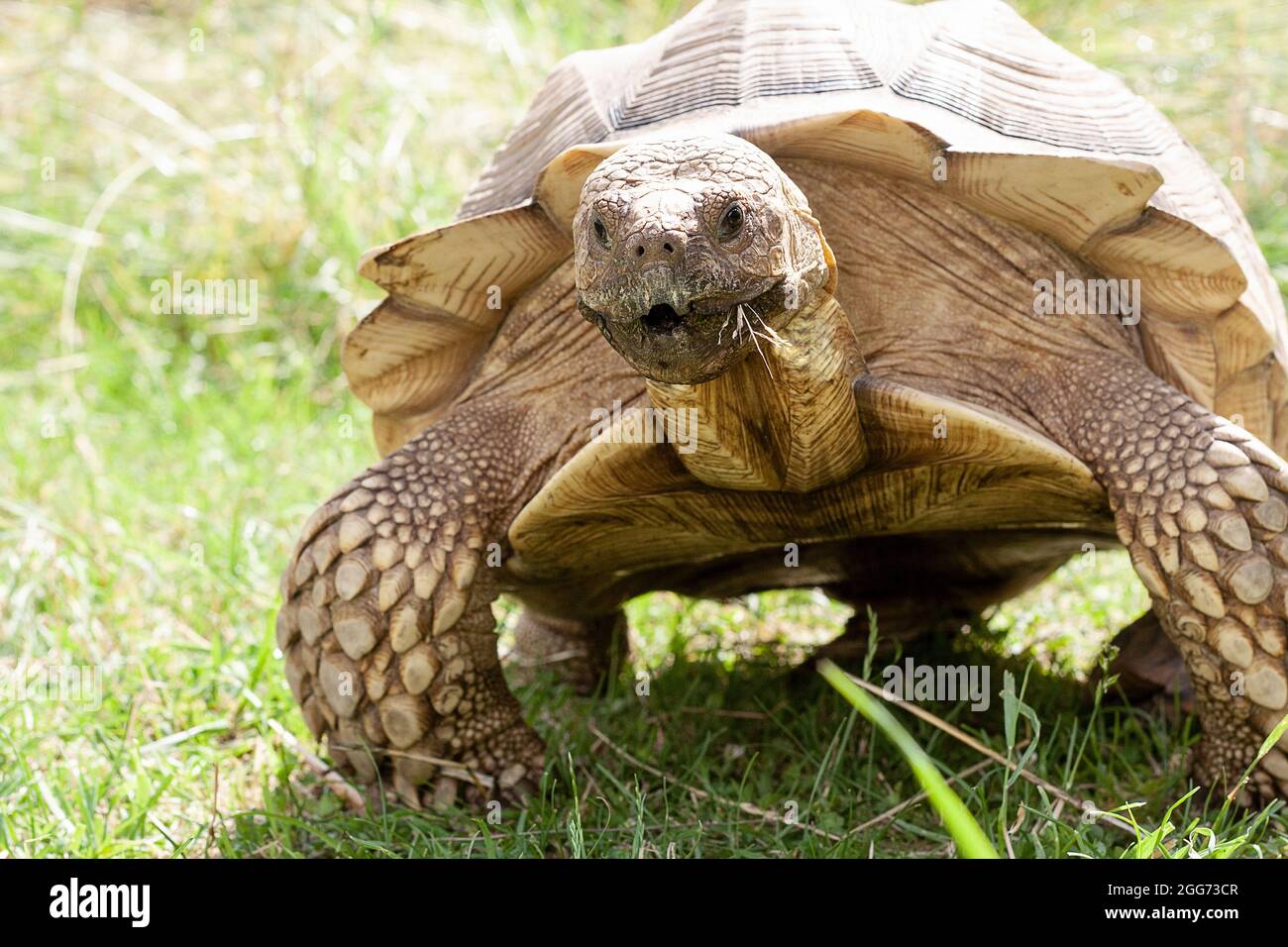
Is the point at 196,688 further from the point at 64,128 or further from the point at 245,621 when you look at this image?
the point at 64,128

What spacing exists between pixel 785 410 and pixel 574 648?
1.32m

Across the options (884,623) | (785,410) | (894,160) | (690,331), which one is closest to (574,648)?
(884,623)

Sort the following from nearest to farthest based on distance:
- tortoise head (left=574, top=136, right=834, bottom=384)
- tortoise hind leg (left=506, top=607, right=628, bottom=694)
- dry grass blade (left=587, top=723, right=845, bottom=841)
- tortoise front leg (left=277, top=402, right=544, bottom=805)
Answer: tortoise head (left=574, top=136, right=834, bottom=384) → dry grass blade (left=587, top=723, right=845, bottom=841) → tortoise front leg (left=277, top=402, right=544, bottom=805) → tortoise hind leg (left=506, top=607, right=628, bottom=694)

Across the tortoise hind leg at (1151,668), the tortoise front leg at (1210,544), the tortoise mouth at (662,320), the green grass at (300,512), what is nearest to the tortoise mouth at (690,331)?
the tortoise mouth at (662,320)

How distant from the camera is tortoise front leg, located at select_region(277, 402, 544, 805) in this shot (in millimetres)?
2783

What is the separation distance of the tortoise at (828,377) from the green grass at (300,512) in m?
0.27

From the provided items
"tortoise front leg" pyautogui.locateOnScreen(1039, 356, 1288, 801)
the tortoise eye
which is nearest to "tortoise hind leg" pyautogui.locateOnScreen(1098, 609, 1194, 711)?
"tortoise front leg" pyautogui.locateOnScreen(1039, 356, 1288, 801)

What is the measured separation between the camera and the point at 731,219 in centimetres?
218

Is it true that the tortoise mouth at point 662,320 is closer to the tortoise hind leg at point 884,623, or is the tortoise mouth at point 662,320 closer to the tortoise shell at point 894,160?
the tortoise shell at point 894,160

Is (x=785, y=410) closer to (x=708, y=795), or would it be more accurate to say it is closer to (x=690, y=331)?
(x=690, y=331)

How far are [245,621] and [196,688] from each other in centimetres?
40

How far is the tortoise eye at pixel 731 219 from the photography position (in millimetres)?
2173

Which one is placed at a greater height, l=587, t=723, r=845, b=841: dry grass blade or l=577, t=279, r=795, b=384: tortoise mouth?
l=577, t=279, r=795, b=384: tortoise mouth

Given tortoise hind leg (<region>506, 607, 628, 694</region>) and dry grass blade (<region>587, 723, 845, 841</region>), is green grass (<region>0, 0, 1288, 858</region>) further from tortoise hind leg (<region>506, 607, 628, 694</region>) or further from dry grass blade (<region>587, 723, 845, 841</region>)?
tortoise hind leg (<region>506, 607, 628, 694</region>)
